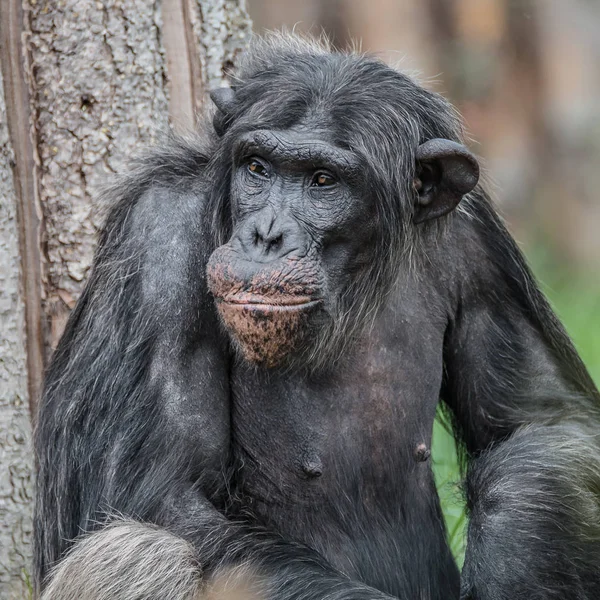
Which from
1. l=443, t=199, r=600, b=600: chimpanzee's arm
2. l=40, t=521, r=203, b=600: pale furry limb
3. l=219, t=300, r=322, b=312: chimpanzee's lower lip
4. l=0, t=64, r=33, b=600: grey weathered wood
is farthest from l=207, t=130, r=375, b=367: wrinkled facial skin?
l=0, t=64, r=33, b=600: grey weathered wood

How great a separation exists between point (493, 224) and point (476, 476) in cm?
121

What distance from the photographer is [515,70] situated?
1448 cm

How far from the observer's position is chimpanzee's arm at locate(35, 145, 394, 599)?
4.05m

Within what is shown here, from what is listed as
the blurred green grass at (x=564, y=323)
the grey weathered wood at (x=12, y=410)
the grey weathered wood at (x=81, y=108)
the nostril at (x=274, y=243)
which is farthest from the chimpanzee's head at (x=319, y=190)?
the grey weathered wood at (x=12, y=410)

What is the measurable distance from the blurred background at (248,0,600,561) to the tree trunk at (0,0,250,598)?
27.2 feet

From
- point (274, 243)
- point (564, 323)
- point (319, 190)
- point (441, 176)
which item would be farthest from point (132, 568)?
point (564, 323)

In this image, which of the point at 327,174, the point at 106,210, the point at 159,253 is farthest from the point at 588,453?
the point at 106,210

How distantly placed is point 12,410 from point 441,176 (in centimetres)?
235

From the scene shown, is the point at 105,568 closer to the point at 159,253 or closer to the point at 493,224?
the point at 159,253

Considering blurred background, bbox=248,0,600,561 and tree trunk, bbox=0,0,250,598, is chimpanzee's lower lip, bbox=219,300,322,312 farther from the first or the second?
blurred background, bbox=248,0,600,561

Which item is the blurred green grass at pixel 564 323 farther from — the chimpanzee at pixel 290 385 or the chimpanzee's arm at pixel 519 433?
the chimpanzee at pixel 290 385

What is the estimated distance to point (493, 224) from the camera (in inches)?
199

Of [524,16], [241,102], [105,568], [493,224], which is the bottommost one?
[105,568]

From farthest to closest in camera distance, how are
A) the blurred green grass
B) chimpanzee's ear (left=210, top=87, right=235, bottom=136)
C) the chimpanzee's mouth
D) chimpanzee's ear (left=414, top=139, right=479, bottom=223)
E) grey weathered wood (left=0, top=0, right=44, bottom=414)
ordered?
the blurred green grass < grey weathered wood (left=0, top=0, right=44, bottom=414) < chimpanzee's ear (left=210, top=87, right=235, bottom=136) < chimpanzee's ear (left=414, top=139, right=479, bottom=223) < the chimpanzee's mouth
